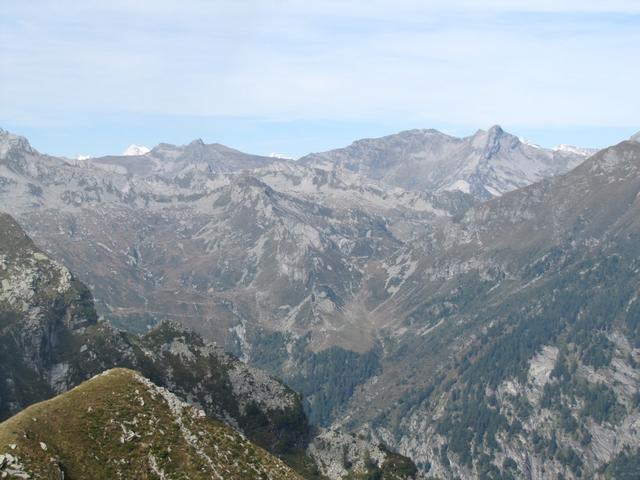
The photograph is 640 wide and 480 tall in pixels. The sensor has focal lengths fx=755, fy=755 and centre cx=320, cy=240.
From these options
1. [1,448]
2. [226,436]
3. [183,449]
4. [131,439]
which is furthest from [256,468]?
[1,448]

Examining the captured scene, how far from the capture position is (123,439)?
101062mm

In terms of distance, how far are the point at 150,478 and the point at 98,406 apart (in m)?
14.7

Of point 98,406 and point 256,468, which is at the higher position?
point 98,406

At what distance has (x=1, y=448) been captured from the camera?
276ft

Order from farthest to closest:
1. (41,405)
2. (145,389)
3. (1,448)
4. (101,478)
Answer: (145,389)
(41,405)
(101,478)
(1,448)

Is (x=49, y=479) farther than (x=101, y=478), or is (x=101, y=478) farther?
(x=101, y=478)

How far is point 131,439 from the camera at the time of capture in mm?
101938

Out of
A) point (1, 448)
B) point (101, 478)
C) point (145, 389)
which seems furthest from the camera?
point (145, 389)

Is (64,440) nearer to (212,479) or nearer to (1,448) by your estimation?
(1,448)

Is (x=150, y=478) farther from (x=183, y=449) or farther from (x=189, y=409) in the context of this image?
(x=189, y=409)

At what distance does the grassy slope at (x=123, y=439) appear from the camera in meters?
92.6

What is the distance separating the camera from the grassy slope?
92.6 m

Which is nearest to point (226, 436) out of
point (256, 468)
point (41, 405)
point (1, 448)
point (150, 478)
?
point (256, 468)

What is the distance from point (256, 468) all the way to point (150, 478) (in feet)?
72.4
